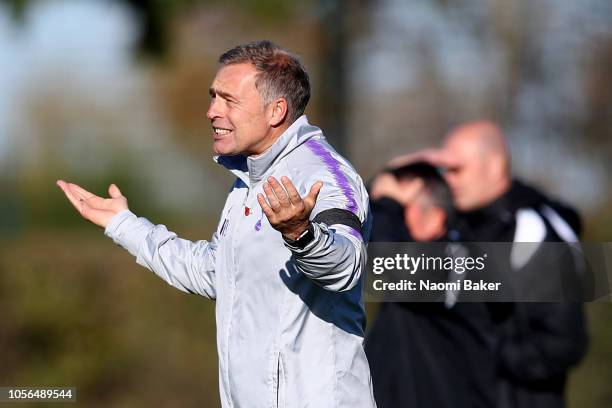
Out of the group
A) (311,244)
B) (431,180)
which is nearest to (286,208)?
(311,244)

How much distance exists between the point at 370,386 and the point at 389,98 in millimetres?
5010

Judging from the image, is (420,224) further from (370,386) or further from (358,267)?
(358,267)

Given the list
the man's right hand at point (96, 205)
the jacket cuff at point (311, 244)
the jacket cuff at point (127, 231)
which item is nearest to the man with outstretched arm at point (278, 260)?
the jacket cuff at point (311, 244)

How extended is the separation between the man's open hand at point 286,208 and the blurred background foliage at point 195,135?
175 inches

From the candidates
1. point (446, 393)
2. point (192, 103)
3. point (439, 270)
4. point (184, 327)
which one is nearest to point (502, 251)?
point (439, 270)

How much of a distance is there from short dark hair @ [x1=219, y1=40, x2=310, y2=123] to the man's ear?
0.5 inches

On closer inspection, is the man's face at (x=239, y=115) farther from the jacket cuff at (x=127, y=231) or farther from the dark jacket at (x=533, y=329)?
the dark jacket at (x=533, y=329)

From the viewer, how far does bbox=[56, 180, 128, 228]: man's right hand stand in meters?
3.18

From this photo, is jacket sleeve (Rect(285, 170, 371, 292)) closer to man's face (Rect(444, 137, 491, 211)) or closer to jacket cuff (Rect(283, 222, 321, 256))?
jacket cuff (Rect(283, 222, 321, 256))

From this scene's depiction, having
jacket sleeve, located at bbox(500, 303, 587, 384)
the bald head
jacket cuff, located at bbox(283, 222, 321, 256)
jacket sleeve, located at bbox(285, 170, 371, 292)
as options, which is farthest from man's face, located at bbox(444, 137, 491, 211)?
jacket cuff, located at bbox(283, 222, 321, 256)

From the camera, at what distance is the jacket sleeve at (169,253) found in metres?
3.08

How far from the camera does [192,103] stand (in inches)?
314

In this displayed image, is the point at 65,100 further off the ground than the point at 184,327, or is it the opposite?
the point at 65,100

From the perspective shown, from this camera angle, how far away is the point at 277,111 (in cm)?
284
